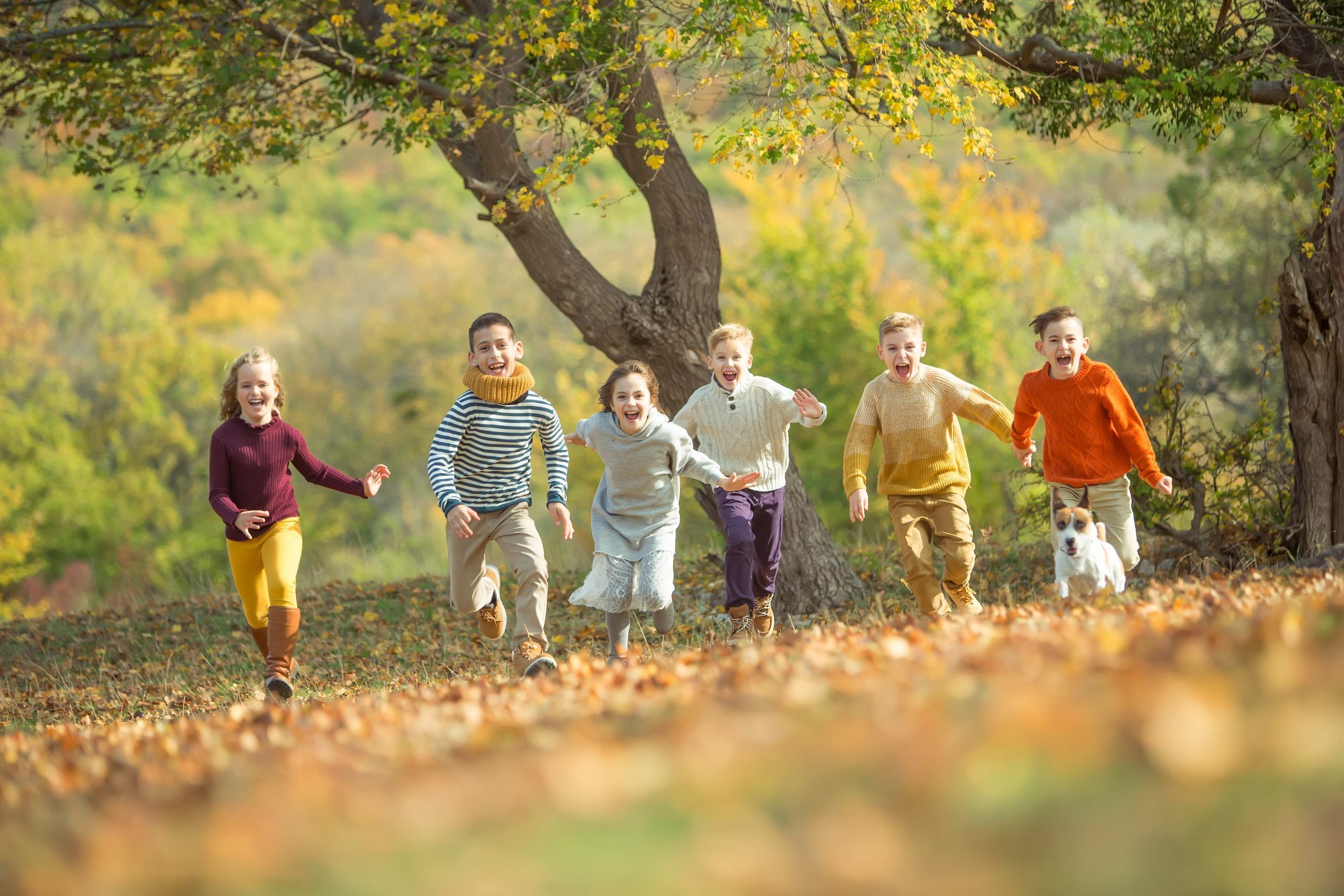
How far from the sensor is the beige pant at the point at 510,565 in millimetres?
6531

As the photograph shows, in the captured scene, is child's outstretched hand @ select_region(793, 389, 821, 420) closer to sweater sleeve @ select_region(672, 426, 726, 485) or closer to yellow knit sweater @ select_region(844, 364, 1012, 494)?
yellow knit sweater @ select_region(844, 364, 1012, 494)

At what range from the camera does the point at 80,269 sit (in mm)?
39469

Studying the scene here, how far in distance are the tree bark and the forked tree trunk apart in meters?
3.34

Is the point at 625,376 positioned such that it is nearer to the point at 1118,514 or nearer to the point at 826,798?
the point at 1118,514

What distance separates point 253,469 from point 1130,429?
482 cm

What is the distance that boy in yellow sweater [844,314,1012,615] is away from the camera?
6723mm

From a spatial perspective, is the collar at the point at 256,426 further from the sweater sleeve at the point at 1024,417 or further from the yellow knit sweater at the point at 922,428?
the sweater sleeve at the point at 1024,417

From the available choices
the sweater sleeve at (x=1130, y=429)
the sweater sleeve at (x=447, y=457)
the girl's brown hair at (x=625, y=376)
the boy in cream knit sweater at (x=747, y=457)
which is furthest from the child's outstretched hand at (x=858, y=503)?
the sweater sleeve at (x=447, y=457)

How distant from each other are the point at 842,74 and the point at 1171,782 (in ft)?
19.6

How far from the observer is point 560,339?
39.1 meters

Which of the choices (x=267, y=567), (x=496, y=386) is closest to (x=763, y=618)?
(x=496, y=386)

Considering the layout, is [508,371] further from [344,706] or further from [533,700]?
[533,700]

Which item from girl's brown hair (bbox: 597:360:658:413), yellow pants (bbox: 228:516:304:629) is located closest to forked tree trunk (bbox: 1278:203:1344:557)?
girl's brown hair (bbox: 597:360:658:413)

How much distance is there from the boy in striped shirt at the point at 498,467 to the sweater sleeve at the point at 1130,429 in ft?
9.79
